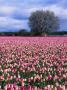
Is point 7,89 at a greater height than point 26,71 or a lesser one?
greater

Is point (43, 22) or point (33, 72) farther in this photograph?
point (43, 22)

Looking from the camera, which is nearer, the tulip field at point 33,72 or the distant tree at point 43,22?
the tulip field at point 33,72

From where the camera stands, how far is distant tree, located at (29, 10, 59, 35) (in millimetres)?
69812

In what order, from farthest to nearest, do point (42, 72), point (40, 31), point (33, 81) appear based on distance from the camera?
point (40, 31) < point (42, 72) < point (33, 81)

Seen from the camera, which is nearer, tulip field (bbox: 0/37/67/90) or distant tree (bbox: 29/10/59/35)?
tulip field (bbox: 0/37/67/90)

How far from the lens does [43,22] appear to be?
7088cm

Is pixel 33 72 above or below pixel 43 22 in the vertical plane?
below

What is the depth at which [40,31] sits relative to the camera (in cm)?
6919

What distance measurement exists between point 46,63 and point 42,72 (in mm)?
1748

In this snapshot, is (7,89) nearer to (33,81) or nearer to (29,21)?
(33,81)

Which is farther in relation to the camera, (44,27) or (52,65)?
(44,27)

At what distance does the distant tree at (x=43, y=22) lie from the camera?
69.8m

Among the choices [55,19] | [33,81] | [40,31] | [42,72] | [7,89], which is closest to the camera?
[7,89]

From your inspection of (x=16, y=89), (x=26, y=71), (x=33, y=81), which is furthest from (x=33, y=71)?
(x=16, y=89)
